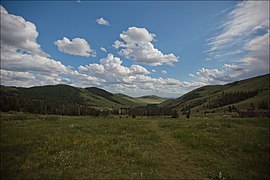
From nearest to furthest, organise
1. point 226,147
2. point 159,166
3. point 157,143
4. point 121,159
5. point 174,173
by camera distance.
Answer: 1. point 174,173
2. point 159,166
3. point 121,159
4. point 226,147
5. point 157,143

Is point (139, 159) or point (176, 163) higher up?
point (139, 159)

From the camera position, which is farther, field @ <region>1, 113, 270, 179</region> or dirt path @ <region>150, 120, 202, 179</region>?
dirt path @ <region>150, 120, 202, 179</region>

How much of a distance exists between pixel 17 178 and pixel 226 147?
1478cm

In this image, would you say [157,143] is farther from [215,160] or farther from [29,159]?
[29,159]

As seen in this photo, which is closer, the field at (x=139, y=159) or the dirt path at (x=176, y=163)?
the field at (x=139, y=159)

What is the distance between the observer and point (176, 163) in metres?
12.1

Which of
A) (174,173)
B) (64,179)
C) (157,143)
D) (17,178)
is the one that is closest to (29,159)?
(17,178)

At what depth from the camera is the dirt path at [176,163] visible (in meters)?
10.4

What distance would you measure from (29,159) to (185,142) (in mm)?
12649

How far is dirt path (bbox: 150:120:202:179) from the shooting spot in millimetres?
10406

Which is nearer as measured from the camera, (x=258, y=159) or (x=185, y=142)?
(x=258, y=159)

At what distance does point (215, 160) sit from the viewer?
1273 centimetres

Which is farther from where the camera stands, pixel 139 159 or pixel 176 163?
pixel 139 159

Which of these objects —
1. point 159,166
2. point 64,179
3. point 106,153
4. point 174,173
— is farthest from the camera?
point 106,153
